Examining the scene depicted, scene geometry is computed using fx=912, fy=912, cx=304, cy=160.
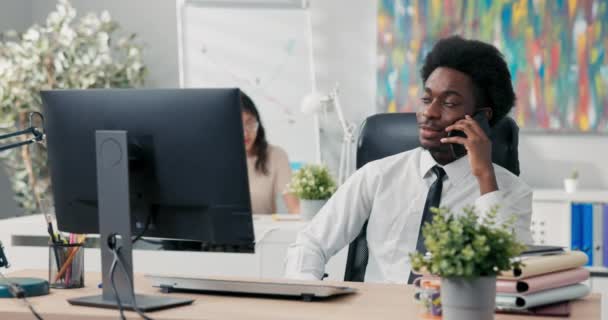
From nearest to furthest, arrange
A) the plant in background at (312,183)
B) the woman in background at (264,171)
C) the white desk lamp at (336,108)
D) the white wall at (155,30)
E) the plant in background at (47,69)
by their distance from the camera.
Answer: the plant in background at (312,183) → the woman in background at (264,171) → the white desk lamp at (336,108) → the plant in background at (47,69) → the white wall at (155,30)

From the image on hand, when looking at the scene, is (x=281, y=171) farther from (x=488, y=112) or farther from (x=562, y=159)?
(x=488, y=112)

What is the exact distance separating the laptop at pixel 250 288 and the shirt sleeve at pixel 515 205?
1.78ft

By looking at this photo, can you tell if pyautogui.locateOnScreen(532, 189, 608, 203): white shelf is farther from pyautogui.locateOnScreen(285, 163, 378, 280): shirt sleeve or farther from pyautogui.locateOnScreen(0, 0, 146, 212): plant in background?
pyautogui.locateOnScreen(0, 0, 146, 212): plant in background

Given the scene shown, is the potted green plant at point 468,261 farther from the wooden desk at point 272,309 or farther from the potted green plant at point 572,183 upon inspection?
the potted green plant at point 572,183

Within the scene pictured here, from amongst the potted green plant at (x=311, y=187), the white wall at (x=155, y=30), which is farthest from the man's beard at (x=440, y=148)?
the white wall at (x=155, y=30)

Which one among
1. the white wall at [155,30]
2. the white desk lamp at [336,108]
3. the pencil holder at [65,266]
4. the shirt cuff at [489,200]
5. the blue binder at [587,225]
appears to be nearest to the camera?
the pencil holder at [65,266]

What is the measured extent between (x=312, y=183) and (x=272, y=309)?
1.76m

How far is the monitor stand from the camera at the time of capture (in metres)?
1.75

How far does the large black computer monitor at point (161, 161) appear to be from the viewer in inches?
67.9

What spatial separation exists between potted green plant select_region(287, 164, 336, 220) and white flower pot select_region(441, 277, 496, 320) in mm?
1961

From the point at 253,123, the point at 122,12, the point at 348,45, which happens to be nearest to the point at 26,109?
the point at 122,12

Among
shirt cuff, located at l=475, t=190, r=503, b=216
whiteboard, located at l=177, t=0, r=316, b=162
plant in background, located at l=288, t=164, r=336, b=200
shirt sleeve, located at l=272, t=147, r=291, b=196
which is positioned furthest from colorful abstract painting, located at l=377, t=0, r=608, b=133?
shirt cuff, located at l=475, t=190, r=503, b=216

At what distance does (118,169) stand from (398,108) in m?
2.85

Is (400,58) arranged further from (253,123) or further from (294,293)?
(294,293)
